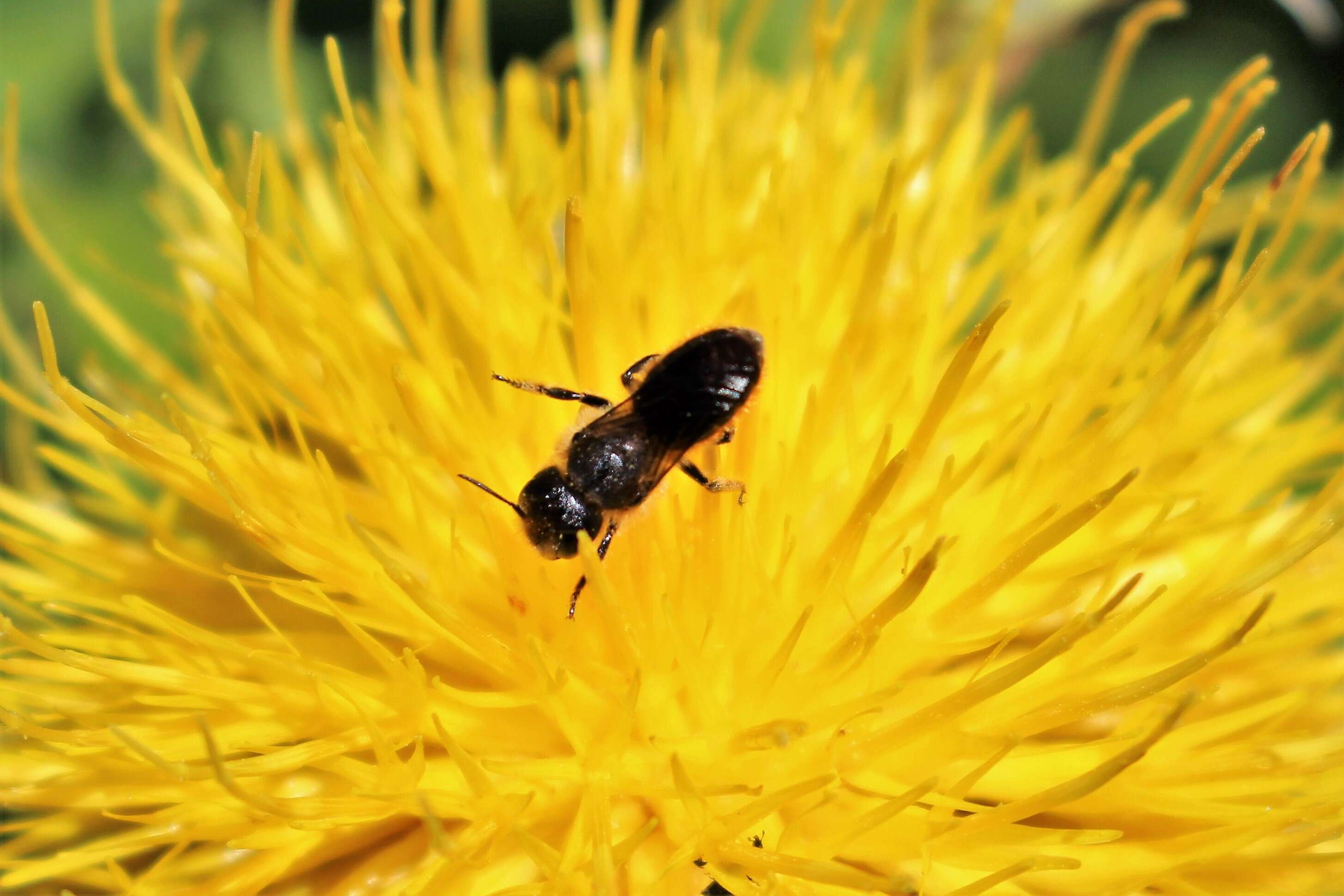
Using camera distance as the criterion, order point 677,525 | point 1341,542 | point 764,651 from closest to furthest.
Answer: point 764,651 < point 677,525 < point 1341,542

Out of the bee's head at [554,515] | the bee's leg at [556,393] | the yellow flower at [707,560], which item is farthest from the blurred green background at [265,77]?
→ the bee's head at [554,515]

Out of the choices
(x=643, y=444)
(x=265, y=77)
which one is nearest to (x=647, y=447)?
(x=643, y=444)

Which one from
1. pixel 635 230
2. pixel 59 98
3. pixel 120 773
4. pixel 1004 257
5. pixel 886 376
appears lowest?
pixel 120 773

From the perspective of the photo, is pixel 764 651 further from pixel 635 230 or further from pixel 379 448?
pixel 635 230

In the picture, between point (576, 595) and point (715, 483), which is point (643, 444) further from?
point (576, 595)

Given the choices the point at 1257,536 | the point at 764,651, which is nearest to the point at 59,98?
the point at 764,651

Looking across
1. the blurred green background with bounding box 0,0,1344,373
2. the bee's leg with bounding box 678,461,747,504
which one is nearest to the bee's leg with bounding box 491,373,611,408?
the bee's leg with bounding box 678,461,747,504
